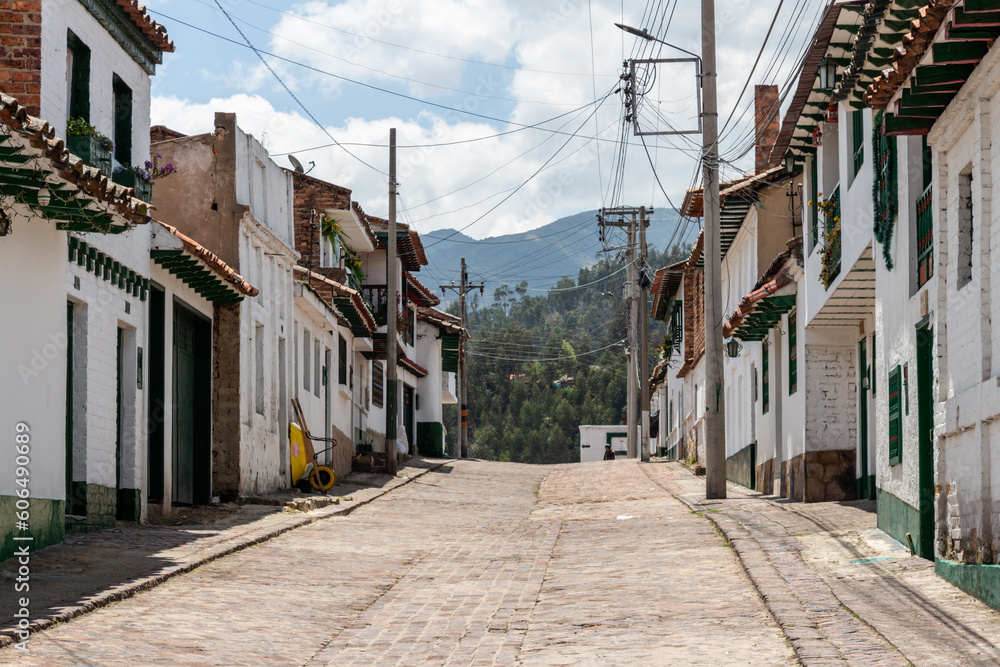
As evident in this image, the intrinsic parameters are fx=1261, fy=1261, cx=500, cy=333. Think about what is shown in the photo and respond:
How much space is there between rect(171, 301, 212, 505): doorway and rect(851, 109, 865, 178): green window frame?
28.9 feet

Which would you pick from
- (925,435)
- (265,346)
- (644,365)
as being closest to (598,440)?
(644,365)

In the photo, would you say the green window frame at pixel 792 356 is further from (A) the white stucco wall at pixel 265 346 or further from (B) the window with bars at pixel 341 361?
(B) the window with bars at pixel 341 361

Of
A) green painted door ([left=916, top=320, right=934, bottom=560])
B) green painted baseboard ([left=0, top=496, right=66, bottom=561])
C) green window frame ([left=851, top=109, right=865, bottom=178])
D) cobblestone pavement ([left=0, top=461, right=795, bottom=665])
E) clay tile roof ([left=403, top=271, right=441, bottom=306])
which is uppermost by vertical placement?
clay tile roof ([left=403, top=271, right=441, bottom=306])

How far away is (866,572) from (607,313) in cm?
11060

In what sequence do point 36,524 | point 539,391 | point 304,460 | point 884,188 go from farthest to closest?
point 539,391 < point 304,460 < point 884,188 < point 36,524

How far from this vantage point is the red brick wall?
1139cm

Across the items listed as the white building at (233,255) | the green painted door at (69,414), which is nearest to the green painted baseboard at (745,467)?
the white building at (233,255)

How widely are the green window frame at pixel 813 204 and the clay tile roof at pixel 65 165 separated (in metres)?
9.06

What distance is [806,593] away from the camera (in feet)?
29.9

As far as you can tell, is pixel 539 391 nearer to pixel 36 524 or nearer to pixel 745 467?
pixel 745 467

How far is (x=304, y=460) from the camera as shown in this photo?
22.5 m

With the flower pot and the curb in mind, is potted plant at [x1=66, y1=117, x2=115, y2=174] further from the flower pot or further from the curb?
the curb

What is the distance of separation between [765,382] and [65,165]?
15.1 m

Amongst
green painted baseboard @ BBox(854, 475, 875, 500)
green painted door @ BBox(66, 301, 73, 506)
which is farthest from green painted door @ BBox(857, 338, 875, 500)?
green painted door @ BBox(66, 301, 73, 506)
